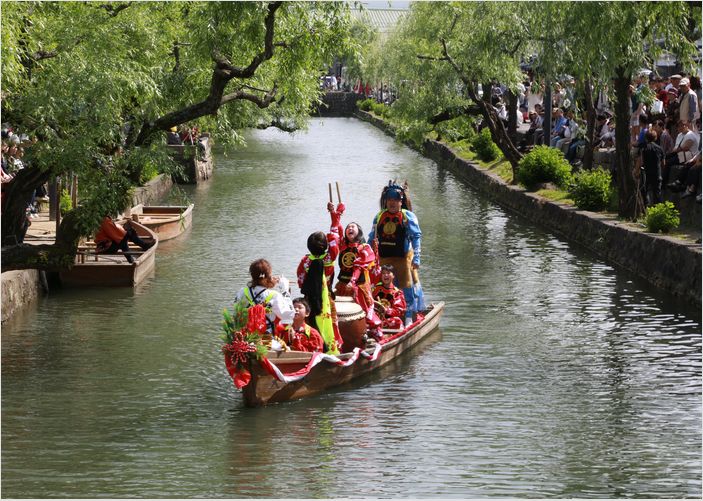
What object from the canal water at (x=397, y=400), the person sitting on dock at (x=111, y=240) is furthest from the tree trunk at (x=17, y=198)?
the person sitting on dock at (x=111, y=240)

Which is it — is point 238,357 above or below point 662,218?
below

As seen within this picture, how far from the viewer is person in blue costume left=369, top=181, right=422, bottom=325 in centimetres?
1647

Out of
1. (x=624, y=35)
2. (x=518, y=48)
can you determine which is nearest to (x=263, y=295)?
(x=624, y=35)

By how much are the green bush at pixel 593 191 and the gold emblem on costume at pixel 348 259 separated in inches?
474

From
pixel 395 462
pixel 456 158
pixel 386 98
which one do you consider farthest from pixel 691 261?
pixel 386 98

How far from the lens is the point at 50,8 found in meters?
20.0

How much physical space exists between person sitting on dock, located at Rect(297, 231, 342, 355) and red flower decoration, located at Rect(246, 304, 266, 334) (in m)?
1.17

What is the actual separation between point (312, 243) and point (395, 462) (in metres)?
3.11

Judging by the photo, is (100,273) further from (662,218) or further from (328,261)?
(662,218)

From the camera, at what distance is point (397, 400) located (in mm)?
14586

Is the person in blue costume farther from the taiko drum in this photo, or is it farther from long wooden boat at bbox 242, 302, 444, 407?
the taiko drum

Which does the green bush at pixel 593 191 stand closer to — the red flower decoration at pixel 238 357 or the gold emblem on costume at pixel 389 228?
the gold emblem on costume at pixel 389 228

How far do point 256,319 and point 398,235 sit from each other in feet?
12.3

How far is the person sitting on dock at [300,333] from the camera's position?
553 inches
